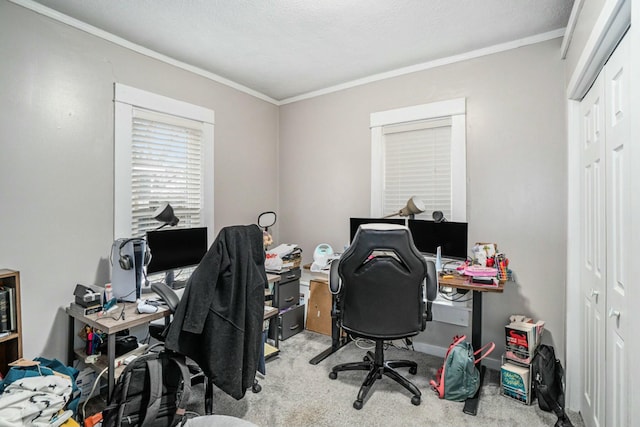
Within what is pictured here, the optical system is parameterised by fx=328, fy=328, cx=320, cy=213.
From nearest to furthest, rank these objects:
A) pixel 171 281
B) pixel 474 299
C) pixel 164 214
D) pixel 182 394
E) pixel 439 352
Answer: pixel 182 394 < pixel 474 299 < pixel 164 214 < pixel 171 281 < pixel 439 352

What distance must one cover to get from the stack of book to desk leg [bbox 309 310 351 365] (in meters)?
1.95

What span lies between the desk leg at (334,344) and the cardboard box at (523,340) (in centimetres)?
130

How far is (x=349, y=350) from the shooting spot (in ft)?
9.66

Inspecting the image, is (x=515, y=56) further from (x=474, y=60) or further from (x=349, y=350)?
(x=349, y=350)

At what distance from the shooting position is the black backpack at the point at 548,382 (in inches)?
79.3

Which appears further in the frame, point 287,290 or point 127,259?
point 287,290

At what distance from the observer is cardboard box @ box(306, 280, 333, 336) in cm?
328

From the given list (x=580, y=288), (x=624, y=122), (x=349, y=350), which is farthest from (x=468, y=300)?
(x=624, y=122)

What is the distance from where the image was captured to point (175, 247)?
8.57ft

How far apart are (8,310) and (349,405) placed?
2.09m

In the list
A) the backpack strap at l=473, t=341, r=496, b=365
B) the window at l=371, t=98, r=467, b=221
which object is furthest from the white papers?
the backpack strap at l=473, t=341, r=496, b=365

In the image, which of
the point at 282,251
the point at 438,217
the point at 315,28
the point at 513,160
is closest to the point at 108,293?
the point at 282,251

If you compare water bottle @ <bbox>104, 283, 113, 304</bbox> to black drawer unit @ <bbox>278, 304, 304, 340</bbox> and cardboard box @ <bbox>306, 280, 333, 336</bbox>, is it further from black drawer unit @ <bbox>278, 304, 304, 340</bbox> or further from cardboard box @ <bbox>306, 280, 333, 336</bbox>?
cardboard box @ <bbox>306, 280, 333, 336</bbox>

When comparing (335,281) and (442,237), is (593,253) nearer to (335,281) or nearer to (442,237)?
(442,237)
